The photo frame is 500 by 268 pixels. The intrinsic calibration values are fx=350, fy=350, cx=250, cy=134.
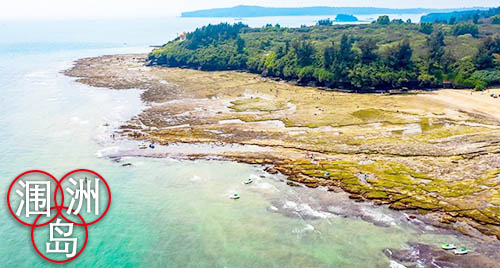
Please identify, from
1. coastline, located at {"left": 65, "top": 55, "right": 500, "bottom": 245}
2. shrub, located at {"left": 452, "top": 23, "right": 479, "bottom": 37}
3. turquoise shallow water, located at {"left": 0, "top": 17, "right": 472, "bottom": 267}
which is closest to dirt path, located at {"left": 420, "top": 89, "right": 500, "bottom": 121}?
coastline, located at {"left": 65, "top": 55, "right": 500, "bottom": 245}

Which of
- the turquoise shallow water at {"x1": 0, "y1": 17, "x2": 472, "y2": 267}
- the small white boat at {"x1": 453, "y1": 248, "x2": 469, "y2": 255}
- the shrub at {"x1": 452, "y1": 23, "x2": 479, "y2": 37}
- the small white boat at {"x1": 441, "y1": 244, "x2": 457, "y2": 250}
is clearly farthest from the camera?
the shrub at {"x1": 452, "y1": 23, "x2": 479, "y2": 37}

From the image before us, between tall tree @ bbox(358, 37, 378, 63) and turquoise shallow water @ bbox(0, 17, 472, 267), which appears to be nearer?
turquoise shallow water @ bbox(0, 17, 472, 267)

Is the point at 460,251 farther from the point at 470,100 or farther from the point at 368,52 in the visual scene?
the point at 368,52

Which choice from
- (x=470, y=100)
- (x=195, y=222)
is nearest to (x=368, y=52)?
(x=470, y=100)

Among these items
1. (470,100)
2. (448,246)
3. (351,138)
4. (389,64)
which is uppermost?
(389,64)

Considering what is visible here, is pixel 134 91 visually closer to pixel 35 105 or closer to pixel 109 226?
pixel 35 105

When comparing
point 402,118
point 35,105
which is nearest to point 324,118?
point 402,118

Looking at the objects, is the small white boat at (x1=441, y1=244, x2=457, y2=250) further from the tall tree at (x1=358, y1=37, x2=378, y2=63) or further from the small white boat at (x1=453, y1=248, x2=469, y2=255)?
the tall tree at (x1=358, y1=37, x2=378, y2=63)
